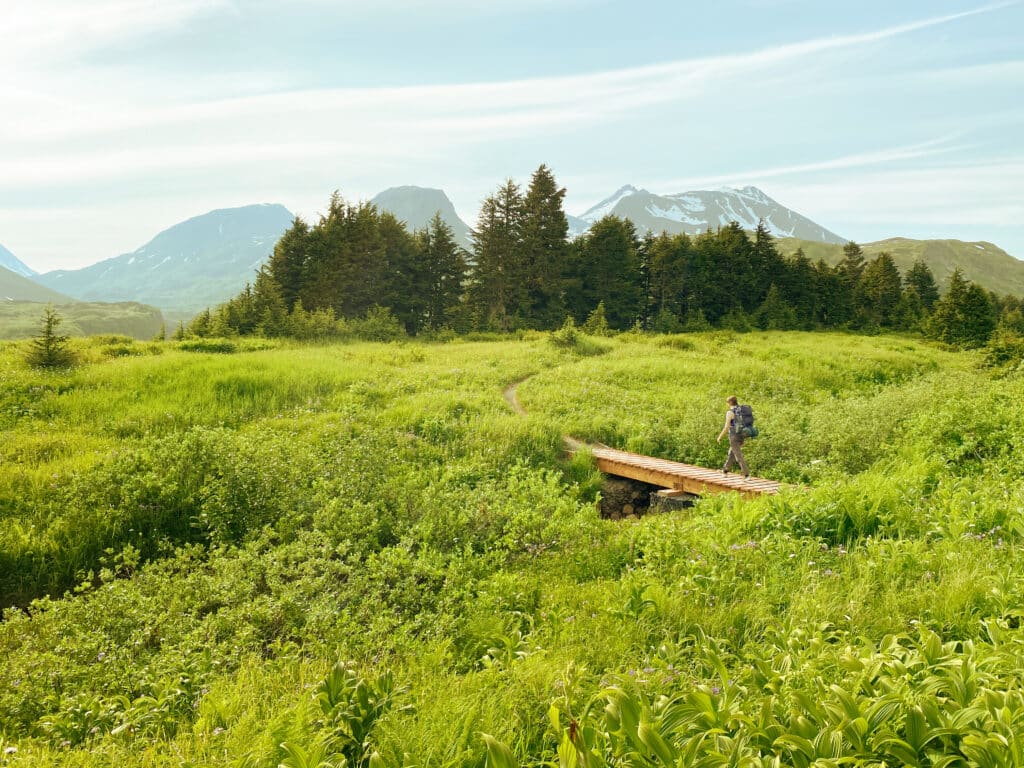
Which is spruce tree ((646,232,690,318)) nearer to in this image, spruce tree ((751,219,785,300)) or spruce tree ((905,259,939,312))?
spruce tree ((751,219,785,300))

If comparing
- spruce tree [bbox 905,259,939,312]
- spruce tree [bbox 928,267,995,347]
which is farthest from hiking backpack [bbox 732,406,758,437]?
spruce tree [bbox 905,259,939,312]

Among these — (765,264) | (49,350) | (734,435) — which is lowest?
(734,435)

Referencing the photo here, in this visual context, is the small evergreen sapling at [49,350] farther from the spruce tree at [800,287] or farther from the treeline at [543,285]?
the spruce tree at [800,287]

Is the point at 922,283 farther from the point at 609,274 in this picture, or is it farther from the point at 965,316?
the point at 609,274

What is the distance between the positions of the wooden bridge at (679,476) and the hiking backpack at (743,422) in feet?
3.32

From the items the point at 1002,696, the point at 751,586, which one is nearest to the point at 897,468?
the point at 751,586

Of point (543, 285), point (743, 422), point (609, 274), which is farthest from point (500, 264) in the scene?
point (743, 422)

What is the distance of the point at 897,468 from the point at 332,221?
1646 inches

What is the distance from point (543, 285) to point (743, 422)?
37715 millimetres

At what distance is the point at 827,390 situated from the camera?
21859 mm

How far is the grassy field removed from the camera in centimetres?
304

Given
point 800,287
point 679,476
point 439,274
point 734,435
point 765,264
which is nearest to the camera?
point 679,476

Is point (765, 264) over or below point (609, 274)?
over

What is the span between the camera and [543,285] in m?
48.7
